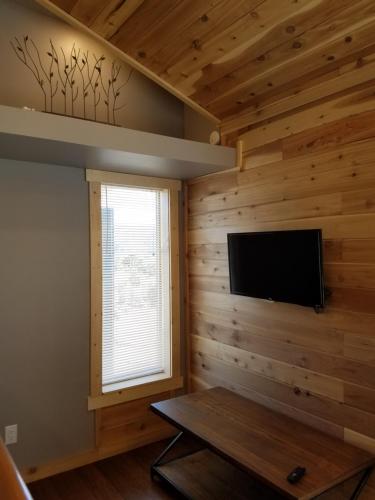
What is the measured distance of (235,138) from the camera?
2.98 metres

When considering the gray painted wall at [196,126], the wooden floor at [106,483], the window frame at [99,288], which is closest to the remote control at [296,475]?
the wooden floor at [106,483]

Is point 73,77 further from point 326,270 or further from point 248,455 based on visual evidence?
point 248,455

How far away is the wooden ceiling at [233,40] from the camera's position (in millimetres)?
1968

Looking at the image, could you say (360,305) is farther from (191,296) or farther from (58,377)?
(58,377)

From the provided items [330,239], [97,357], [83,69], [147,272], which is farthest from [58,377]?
[83,69]

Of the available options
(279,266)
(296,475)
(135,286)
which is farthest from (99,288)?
(296,475)

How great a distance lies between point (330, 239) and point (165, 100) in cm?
192

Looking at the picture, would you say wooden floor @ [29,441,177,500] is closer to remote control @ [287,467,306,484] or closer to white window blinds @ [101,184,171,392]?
white window blinds @ [101,184,171,392]

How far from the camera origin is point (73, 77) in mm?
2908

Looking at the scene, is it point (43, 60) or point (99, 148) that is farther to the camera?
point (43, 60)

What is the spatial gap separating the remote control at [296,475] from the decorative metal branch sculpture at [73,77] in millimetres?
2639

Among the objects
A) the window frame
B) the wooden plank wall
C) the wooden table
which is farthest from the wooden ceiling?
the wooden table

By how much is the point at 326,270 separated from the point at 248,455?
3.63 feet

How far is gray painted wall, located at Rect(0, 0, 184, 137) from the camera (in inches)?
103
